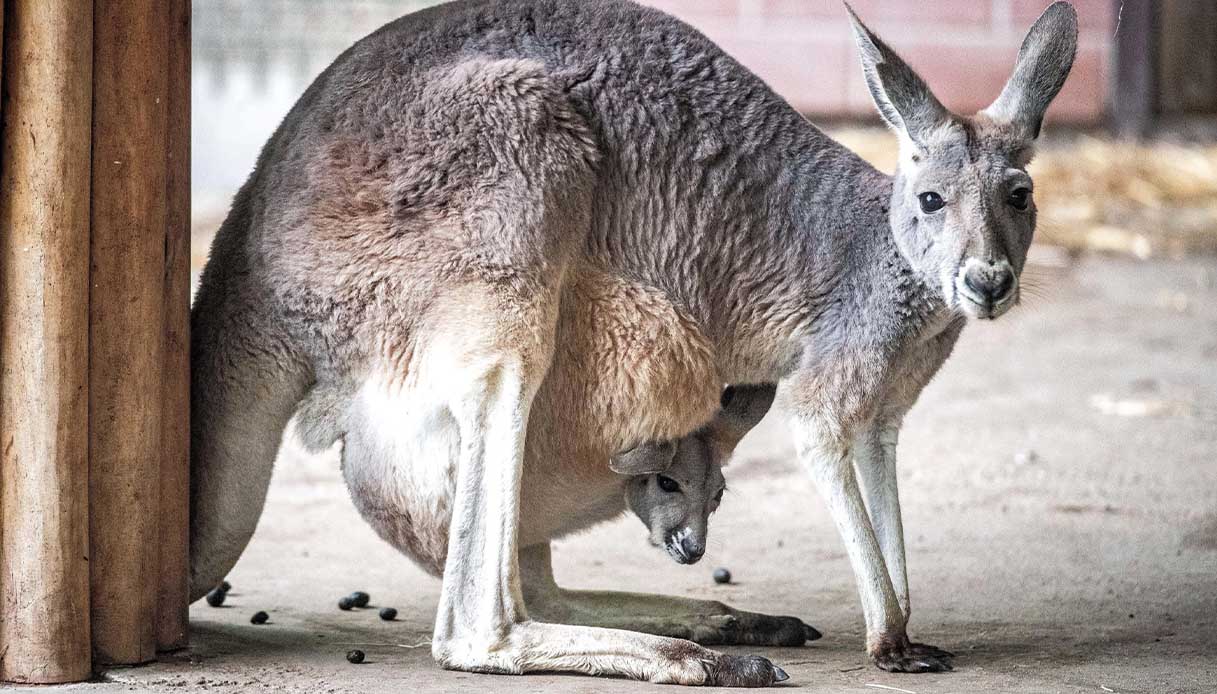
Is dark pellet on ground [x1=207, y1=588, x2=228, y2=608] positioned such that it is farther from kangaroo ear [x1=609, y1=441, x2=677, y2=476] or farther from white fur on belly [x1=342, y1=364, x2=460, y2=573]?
kangaroo ear [x1=609, y1=441, x2=677, y2=476]

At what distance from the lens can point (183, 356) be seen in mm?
3361

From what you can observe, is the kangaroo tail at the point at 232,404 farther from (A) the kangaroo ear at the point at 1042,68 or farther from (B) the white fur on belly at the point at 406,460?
(A) the kangaroo ear at the point at 1042,68

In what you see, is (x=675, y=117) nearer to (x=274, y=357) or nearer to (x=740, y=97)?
(x=740, y=97)

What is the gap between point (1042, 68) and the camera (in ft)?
11.8

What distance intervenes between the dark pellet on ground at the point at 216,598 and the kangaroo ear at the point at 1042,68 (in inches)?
88.0

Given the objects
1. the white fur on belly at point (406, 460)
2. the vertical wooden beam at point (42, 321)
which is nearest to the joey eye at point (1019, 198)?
the white fur on belly at point (406, 460)

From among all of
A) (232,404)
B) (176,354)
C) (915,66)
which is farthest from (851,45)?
(176,354)

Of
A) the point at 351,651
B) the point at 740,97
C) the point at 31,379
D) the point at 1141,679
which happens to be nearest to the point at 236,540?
the point at 351,651

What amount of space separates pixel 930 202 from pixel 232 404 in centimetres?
164

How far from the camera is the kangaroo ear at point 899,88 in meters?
3.50

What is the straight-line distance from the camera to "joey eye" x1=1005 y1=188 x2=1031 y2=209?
348 cm

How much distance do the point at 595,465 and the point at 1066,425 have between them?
299 cm

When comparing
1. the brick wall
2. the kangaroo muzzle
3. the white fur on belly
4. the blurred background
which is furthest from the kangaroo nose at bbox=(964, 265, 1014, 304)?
the brick wall

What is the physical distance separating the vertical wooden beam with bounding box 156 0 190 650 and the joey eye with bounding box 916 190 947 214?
162 cm
